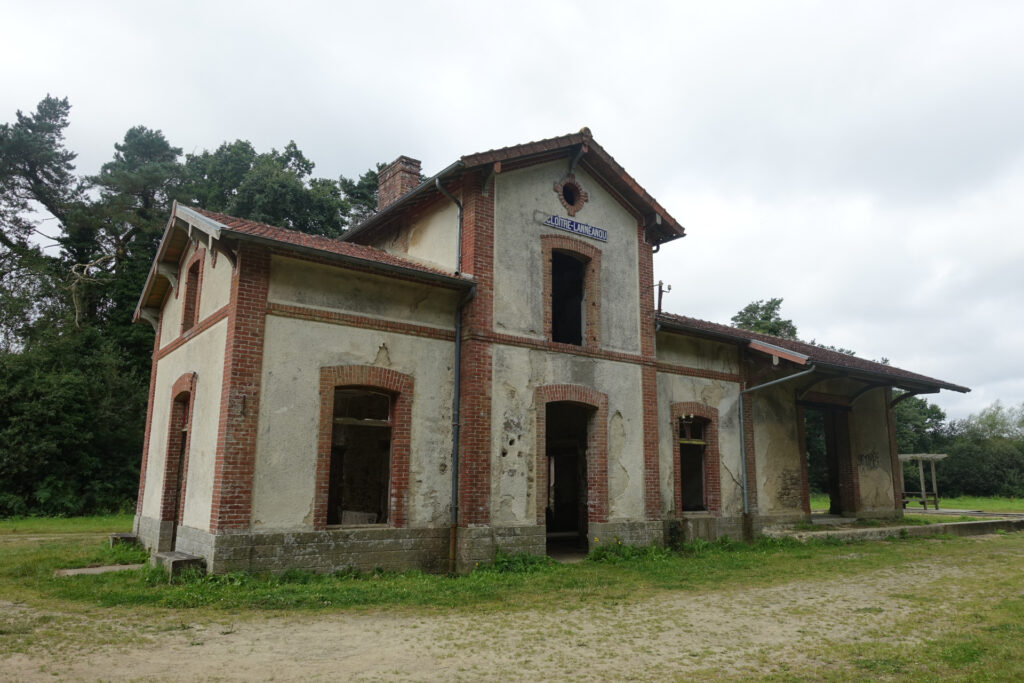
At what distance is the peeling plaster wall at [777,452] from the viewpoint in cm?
1452

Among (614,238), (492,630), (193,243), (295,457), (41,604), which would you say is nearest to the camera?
(492,630)

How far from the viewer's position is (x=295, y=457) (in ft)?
29.2

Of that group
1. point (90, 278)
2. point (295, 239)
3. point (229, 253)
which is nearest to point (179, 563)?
point (229, 253)

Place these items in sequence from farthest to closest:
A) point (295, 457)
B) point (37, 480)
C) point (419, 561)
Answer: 1. point (37, 480)
2. point (419, 561)
3. point (295, 457)

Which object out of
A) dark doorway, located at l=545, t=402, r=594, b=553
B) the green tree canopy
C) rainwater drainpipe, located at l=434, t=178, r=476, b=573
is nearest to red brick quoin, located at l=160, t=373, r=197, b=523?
rainwater drainpipe, located at l=434, t=178, r=476, b=573

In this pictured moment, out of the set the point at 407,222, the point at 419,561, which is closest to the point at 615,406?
the point at 419,561

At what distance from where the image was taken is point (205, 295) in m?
10.5

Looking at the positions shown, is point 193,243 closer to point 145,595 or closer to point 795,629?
point 145,595

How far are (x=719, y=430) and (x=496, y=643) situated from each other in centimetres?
909

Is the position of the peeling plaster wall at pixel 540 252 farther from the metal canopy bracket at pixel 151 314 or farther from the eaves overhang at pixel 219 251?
the metal canopy bracket at pixel 151 314

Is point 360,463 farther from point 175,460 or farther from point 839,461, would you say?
point 839,461

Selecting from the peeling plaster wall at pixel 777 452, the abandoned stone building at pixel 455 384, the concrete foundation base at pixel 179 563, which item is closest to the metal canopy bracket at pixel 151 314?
the abandoned stone building at pixel 455 384

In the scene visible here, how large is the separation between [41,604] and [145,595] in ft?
3.39

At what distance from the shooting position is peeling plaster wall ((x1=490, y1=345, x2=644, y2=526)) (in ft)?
34.5
